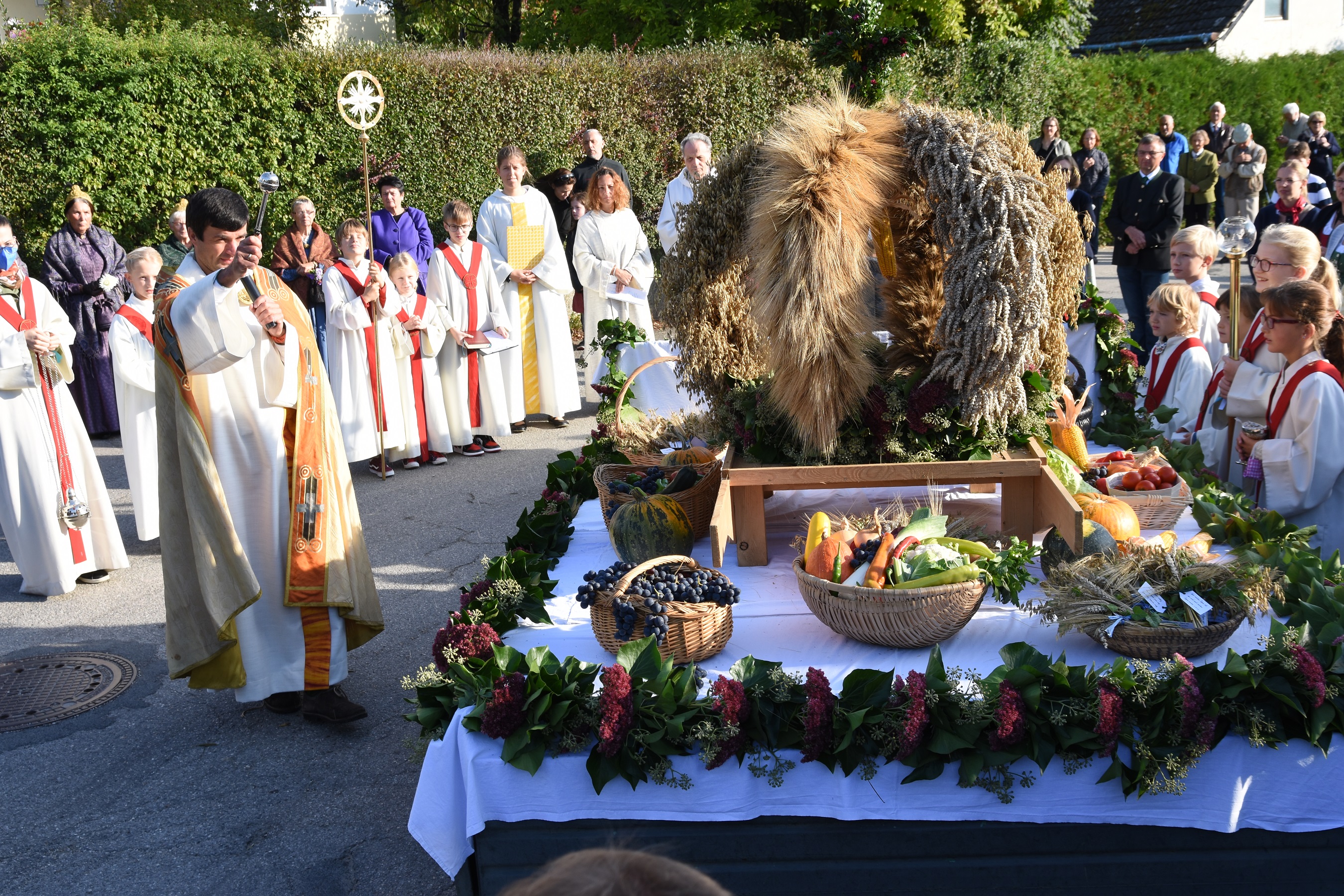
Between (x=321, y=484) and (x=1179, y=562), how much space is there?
285 centimetres

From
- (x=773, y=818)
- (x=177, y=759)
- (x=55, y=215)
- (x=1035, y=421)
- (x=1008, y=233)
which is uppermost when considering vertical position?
(x=55, y=215)

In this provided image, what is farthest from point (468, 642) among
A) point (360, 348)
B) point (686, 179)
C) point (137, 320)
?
point (686, 179)

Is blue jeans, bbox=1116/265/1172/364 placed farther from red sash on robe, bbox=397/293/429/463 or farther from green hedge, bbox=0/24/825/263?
red sash on robe, bbox=397/293/429/463

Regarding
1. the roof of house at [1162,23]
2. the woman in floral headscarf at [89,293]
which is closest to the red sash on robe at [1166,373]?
the woman in floral headscarf at [89,293]

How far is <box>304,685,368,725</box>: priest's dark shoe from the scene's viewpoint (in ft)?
13.5

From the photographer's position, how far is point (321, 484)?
12.9 feet

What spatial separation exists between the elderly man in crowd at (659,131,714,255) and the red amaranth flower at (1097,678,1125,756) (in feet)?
21.1

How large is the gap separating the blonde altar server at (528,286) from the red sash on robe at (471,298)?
1.33ft

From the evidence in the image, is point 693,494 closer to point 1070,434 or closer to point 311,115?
point 1070,434

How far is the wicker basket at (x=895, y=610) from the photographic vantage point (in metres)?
2.87

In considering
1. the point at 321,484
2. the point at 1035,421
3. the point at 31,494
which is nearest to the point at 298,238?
the point at 31,494

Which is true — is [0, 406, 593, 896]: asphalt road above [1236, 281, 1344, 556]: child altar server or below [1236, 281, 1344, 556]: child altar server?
below

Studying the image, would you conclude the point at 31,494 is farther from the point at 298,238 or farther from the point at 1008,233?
the point at 1008,233

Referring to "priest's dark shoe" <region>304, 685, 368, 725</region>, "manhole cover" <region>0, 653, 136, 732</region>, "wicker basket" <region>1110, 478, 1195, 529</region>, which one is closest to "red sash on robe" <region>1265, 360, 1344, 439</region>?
"wicker basket" <region>1110, 478, 1195, 529</region>
